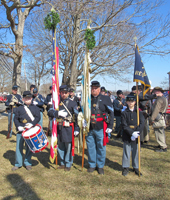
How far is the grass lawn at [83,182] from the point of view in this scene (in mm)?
3360

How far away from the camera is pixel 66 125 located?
432 cm

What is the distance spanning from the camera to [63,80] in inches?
672

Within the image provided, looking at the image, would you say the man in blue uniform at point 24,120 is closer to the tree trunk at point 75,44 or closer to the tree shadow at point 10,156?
the tree shadow at point 10,156

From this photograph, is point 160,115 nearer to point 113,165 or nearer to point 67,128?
point 113,165

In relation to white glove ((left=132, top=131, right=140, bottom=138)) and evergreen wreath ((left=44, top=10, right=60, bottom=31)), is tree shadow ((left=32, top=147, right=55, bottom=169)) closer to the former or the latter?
white glove ((left=132, top=131, right=140, bottom=138))

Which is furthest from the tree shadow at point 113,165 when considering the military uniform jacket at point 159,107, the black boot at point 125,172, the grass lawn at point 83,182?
the military uniform jacket at point 159,107

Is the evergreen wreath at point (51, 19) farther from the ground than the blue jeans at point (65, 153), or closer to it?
farther from the ground

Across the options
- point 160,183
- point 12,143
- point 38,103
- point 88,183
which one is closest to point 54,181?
point 88,183

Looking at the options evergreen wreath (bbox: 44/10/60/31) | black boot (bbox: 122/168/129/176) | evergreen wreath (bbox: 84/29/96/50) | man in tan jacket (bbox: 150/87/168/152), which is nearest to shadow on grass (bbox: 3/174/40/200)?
black boot (bbox: 122/168/129/176)

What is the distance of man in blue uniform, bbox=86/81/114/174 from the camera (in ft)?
13.9

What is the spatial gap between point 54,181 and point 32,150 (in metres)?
0.88

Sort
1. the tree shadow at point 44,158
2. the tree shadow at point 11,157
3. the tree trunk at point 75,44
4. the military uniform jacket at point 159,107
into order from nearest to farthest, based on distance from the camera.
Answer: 1. the tree shadow at point 44,158
2. the tree shadow at point 11,157
3. the military uniform jacket at point 159,107
4. the tree trunk at point 75,44

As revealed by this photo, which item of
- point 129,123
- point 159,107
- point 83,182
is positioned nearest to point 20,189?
point 83,182

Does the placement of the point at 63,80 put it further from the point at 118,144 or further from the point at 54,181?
the point at 54,181
